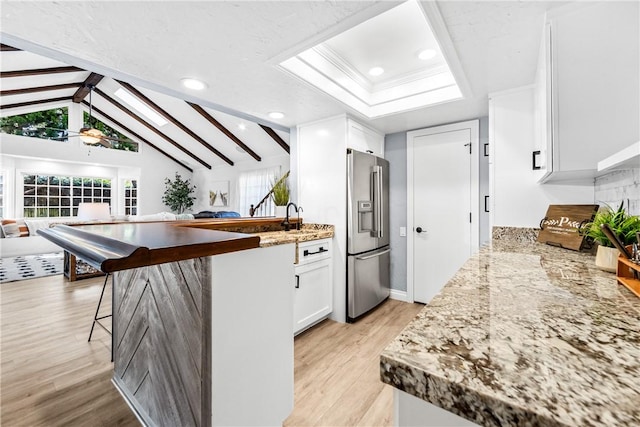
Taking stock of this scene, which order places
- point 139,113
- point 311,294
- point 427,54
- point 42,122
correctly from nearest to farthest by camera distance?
point 427,54
point 311,294
point 42,122
point 139,113

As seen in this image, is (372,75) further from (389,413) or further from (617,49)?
(389,413)

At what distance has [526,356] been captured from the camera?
18.0 inches

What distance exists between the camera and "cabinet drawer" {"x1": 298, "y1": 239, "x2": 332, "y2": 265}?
2475 millimetres

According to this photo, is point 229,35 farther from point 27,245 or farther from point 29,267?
point 27,245


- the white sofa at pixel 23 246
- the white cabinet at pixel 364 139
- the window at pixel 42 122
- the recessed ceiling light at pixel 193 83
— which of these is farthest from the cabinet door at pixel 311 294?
the window at pixel 42 122

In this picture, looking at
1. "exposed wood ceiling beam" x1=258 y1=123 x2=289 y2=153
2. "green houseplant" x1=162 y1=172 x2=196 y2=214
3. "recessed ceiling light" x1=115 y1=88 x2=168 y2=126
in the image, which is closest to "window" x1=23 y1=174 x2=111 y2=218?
"green houseplant" x1=162 y1=172 x2=196 y2=214

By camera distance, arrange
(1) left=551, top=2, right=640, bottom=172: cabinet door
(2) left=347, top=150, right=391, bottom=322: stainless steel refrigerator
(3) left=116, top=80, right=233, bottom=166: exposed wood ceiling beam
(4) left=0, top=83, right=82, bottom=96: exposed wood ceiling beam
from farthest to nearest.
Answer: (3) left=116, top=80, right=233, bottom=166: exposed wood ceiling beam
(4) left=0, top=83, right=82, bottom=96: exposed wood ceiling beam
(2) left=347, top=150, right=391, bottom=322: stainless steel refrigerator
(1) left=551, top=2, right=640, bottom=172: cabinet door

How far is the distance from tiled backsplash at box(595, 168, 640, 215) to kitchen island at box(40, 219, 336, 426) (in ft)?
5.13

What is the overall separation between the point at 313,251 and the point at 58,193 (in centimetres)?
816

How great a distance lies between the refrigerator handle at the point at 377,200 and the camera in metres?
3.04

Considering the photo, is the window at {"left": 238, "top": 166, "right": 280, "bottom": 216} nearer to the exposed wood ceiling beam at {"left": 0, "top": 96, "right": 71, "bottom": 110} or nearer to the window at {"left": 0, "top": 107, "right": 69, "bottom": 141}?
the window at {"left": 0, "top": 107, "right": 69, "bottom": 141}

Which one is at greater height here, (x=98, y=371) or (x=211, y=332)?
(x=211, y=332)

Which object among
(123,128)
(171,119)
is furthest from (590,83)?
(123,128)

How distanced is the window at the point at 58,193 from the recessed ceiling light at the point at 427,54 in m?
8.98
